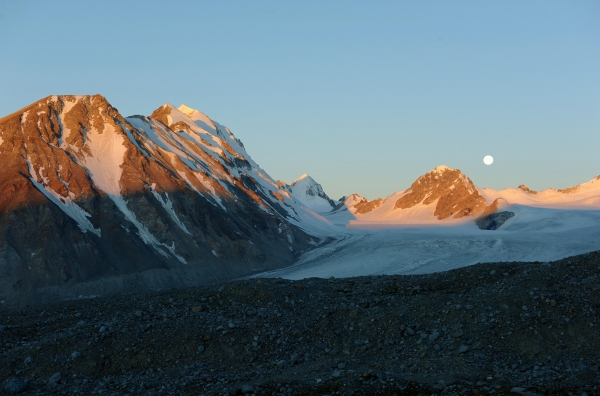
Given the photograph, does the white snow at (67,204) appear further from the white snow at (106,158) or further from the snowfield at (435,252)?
the snowfield at (435,252)

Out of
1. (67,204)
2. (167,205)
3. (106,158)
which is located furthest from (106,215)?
(106,158)

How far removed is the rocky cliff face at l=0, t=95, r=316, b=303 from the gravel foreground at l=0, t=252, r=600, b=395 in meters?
41.9

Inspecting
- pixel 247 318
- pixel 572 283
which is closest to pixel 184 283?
pixel 247 318

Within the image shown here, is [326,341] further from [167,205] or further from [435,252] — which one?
[435,252]

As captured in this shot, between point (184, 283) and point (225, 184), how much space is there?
165ft

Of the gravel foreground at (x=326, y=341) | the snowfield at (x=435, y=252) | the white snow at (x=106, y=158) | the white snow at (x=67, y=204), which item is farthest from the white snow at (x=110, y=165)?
the gravel foreground at (x=326, y=341)

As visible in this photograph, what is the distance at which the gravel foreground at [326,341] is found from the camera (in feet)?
62.0

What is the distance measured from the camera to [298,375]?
1967 centimetres

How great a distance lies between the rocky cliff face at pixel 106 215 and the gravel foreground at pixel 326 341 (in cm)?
4193

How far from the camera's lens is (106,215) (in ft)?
259

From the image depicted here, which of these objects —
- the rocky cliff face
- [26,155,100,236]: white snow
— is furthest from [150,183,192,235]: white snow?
[26,155,100,236]: white snow

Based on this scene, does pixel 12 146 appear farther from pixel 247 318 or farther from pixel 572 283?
pixel 572 283

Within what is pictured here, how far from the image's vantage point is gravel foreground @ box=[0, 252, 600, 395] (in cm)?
1891

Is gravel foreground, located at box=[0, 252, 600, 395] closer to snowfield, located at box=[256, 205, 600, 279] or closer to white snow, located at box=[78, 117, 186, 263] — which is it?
snowfield, located at box=[256, 205, 600, 279]
